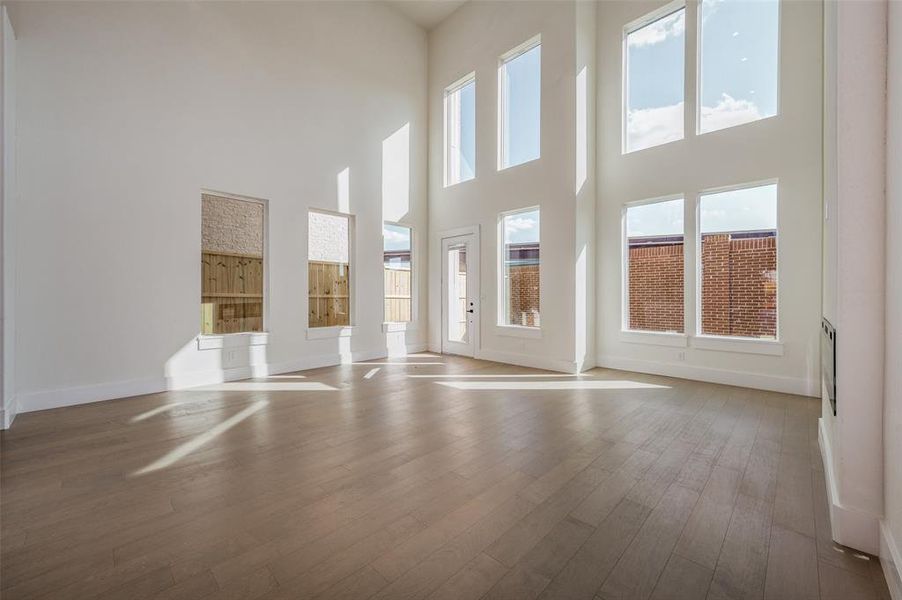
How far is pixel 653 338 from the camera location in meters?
5.38

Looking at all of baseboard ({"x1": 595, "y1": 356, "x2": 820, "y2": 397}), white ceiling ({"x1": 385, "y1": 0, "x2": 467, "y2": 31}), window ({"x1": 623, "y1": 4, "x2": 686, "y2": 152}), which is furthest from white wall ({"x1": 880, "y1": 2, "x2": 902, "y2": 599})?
white ceiling ({"x1": 385, "y1": 0, "x2": 467, "y2": 31})

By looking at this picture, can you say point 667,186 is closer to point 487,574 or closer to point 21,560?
point 487,574

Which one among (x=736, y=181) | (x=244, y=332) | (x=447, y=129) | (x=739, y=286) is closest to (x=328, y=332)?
(x=244, y=332)

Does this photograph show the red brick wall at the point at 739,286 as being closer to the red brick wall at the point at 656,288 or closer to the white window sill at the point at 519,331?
the red brick wall at the point at 656,288

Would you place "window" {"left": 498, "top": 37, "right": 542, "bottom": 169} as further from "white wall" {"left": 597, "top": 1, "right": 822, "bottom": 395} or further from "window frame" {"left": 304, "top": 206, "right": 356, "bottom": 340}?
"window frame" {"left": 304, "top": 206, "right": 356, "bottom": 340}

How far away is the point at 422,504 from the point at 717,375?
4308mm

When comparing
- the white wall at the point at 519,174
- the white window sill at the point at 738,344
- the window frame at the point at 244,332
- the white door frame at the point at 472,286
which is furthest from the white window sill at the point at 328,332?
the white window sill at the point at 738,344

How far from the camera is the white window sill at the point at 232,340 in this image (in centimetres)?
487

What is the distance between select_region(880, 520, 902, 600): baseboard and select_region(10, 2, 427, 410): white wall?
5652 mm

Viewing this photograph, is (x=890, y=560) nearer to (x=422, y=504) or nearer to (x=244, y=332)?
(x=422, y=504)

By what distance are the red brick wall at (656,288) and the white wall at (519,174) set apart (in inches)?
27.1

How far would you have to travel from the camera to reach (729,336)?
483 cm

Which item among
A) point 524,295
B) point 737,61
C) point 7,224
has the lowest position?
point 524,295

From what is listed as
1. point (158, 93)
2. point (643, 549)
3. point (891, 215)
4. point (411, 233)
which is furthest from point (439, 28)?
Result: point (643, 549)
